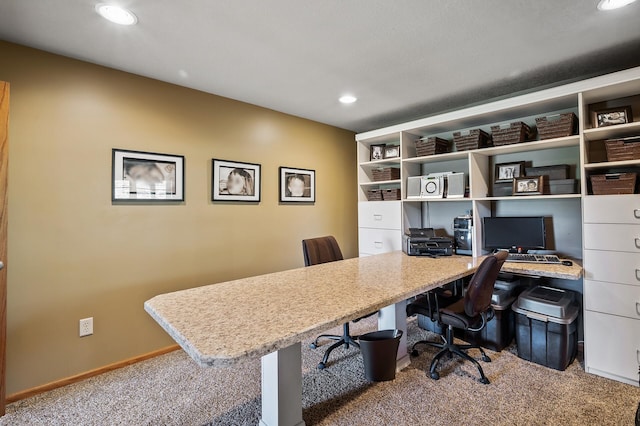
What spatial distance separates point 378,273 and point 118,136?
225 centimetres

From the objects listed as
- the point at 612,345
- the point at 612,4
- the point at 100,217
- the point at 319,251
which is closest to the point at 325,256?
the point at 319,251

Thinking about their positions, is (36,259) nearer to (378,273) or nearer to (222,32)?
(222,32)

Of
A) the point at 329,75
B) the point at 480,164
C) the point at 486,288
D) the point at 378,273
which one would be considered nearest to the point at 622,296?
the point at 486,288

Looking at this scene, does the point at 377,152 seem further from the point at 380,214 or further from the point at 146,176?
the point at 146,176

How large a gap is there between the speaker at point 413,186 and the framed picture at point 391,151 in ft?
1.22

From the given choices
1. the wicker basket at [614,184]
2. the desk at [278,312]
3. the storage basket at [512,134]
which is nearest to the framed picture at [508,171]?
the storage basket at [512,134]

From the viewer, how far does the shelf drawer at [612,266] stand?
2.04m

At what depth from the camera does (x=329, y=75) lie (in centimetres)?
249

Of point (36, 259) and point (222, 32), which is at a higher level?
point (222, 32)

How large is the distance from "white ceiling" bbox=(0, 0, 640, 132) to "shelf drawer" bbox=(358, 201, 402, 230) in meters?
1.23

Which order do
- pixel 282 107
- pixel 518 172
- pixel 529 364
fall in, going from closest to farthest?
pixel 529 364 < pixel 518 172 < pixel 282 107

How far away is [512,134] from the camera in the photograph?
106 inches

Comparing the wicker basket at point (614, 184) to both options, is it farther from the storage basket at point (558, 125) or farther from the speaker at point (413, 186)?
the speaker at point (413, 186)

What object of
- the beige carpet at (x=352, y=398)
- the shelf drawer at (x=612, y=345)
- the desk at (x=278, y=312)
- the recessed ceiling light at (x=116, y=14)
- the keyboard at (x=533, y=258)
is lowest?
the beige carpet at (x=352, y=398)
